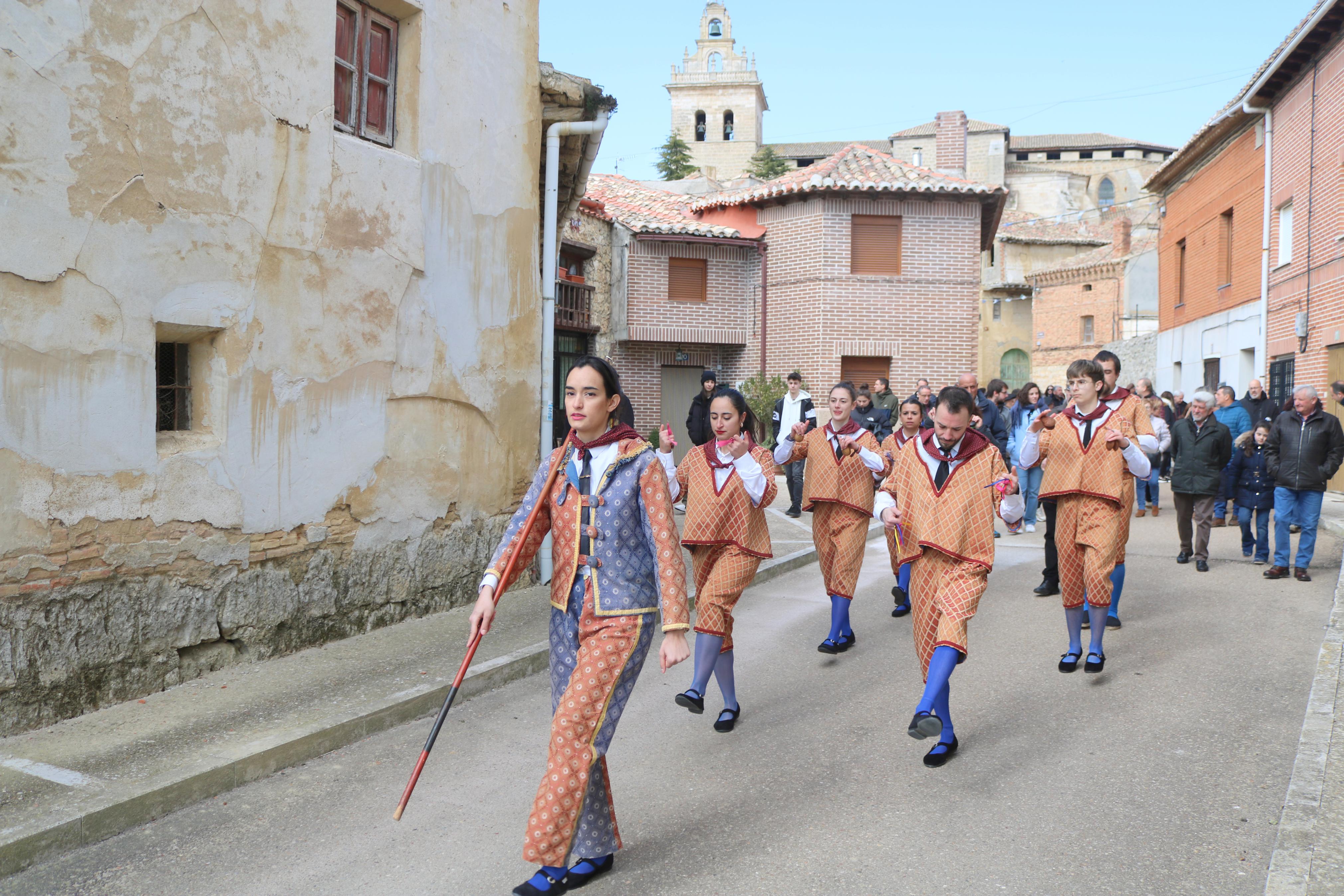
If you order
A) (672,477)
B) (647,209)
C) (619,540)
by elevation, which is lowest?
(619,540)

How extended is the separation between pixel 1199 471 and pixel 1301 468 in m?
1.12

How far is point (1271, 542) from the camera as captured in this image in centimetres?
1236

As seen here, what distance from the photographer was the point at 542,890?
3.56m

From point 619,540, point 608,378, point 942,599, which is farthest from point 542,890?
point 942,599

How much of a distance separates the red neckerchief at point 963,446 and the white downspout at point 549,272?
4.63 metres

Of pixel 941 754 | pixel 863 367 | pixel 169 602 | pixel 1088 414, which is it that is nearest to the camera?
pixel 941 754

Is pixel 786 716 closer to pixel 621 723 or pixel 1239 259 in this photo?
pixel 621 723

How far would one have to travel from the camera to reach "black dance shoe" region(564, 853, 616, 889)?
12.0 ft

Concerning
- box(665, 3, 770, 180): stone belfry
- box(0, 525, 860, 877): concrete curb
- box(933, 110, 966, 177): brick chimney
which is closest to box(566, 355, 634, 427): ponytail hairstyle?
box(0, 525, 860, 877): concrete curb

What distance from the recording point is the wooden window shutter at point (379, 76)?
7.79m

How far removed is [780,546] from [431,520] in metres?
4.86

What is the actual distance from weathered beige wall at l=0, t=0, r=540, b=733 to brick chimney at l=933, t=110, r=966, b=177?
25.8 m

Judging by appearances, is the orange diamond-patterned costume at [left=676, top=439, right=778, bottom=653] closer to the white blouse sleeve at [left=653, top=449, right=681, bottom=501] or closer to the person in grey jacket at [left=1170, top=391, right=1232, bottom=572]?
the white blouse sleeve at [left=653, top=449, right=681, bottom=501]

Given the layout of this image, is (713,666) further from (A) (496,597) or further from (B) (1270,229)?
(B) (1270,229)
